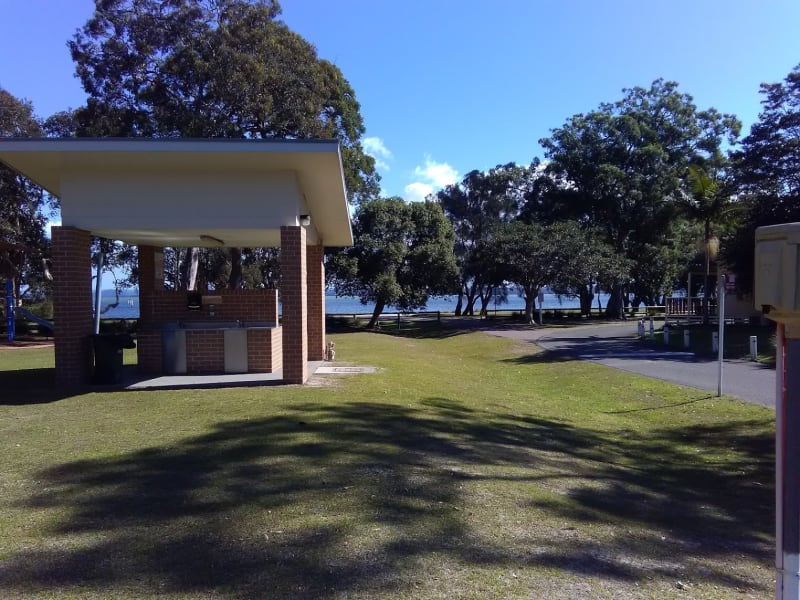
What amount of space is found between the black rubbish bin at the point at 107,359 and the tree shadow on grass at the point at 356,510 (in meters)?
4.37

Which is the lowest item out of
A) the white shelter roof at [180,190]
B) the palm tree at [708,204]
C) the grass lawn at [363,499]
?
the grass lawn at [363,499]

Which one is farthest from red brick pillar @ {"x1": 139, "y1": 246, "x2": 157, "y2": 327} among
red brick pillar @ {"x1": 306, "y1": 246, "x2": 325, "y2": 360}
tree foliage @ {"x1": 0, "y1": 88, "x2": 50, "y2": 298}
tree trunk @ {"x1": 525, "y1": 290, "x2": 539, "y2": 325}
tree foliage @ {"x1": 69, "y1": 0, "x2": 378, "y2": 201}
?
tree trunk @ {"x1": 525, "y1": 290, "x2": 539, "y2": 325}

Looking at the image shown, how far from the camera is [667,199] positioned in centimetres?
4484

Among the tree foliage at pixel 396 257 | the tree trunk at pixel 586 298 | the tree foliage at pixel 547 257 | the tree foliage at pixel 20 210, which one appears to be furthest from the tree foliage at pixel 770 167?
the tree foliage at pixel 20 210

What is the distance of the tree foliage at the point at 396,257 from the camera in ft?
123

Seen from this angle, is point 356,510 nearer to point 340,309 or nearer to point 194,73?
point 194,73

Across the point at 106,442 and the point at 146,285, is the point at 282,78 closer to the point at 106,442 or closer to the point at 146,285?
the point at 146,285

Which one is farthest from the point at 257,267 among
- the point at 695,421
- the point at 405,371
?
the point at 695,421

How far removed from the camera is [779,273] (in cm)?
235

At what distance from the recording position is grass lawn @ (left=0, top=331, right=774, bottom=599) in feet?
12.1

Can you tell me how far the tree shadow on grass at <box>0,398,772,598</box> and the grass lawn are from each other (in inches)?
0.8

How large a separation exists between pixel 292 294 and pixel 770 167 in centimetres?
2495

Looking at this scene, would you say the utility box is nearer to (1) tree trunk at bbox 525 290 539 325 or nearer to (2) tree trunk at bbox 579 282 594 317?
(1) tree trunk at bbox 525 290 539 325

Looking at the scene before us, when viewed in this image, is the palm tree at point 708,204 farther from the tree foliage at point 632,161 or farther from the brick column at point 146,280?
the brick column at point 146,280
